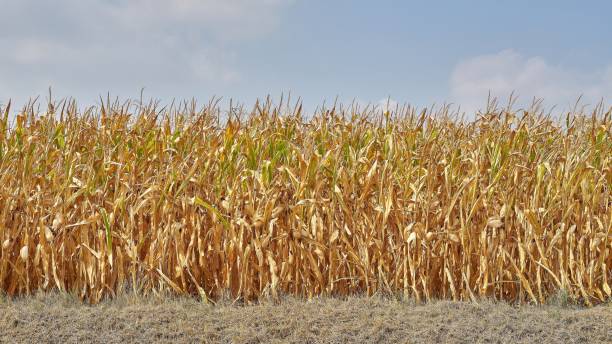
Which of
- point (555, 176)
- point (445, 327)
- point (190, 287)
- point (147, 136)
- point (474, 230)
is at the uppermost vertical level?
point (147, 136)

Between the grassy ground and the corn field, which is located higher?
the corn field

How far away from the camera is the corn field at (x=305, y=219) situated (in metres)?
4.24

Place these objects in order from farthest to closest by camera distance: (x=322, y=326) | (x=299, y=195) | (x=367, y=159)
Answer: (x=367, y=159)
(x=299, y=195)
(x=322, y=326)

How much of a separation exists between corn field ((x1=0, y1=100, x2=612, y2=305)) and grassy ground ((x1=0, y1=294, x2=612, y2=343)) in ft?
1.17

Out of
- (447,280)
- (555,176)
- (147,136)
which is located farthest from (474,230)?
(147,136)

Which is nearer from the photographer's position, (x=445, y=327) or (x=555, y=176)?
(x=445, y=327)

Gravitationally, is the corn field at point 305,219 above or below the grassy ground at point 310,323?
above

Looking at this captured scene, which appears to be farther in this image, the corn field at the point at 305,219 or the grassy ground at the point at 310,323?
the corn field at the point at 305,219

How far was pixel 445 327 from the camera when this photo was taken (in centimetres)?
363

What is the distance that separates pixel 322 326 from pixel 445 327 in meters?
0.64

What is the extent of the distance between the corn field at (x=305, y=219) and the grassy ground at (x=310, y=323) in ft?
1.17

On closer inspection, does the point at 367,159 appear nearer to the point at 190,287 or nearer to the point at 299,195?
the point at 299,195

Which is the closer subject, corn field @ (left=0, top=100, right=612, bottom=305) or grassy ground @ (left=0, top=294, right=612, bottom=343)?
grassy ground @ (left=0, top=294, right=612, bottom=343)

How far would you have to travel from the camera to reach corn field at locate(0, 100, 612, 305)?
4.24 meters
